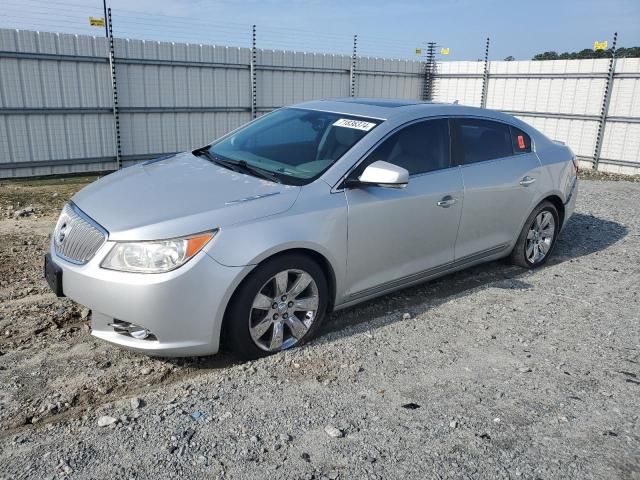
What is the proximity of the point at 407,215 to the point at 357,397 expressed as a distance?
1.53 metres

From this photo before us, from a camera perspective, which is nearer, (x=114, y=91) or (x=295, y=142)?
(x=295, y=142)

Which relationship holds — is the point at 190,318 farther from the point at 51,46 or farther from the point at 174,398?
the point at 51,46

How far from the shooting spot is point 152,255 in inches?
125

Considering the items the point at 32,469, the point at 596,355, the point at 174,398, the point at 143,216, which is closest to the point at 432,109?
the point at 596,355

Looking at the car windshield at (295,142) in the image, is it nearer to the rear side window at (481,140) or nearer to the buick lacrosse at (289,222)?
the buick lacrosse at (289,222)

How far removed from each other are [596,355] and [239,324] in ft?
8.31

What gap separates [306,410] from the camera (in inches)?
124

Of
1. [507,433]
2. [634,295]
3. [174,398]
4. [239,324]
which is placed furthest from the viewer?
[634,295]

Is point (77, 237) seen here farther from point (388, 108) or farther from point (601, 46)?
point (601, 46)

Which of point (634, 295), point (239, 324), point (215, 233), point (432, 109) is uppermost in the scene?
point (432, 109)

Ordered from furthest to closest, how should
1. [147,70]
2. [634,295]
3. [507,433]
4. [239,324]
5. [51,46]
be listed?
[147,70] → [51,46] → [634,295] → [239,324] → [507,433]

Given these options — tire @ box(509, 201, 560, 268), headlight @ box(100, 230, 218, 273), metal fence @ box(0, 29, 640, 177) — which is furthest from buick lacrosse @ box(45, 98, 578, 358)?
metal fence @ box(0, 29, 640, 177)

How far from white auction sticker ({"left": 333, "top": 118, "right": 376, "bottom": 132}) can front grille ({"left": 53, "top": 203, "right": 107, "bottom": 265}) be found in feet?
6.57

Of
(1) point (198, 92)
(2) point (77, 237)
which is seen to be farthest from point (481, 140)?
(1) point (198, 92)
